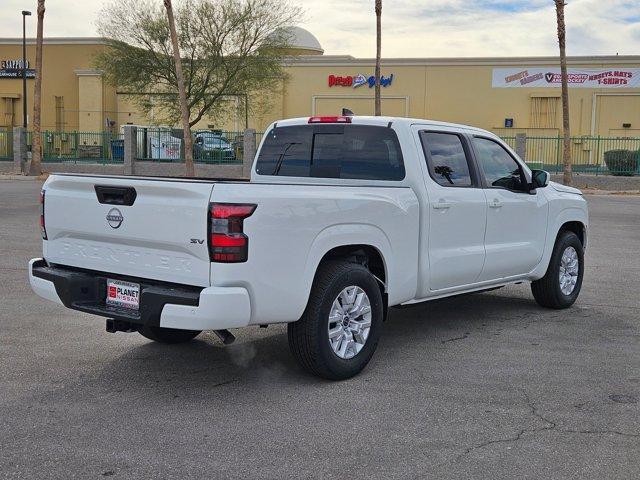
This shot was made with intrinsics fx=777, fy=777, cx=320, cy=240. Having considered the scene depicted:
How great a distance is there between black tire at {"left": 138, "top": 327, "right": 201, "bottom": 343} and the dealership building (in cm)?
3776

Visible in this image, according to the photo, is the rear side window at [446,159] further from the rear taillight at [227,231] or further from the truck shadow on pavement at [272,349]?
the rear taillight at [227,231]

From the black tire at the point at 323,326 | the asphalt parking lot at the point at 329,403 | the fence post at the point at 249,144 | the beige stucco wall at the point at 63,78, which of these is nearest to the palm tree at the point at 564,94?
the fence post at the point at 249,144

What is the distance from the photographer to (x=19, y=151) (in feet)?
131

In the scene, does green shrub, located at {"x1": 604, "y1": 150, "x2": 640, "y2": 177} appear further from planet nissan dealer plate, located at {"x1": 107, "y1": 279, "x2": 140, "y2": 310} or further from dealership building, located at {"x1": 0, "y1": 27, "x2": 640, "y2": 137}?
planet nissan dealer plate, located at {"x1": 107, "y1": 279, "x2": 140, "y2": 310}

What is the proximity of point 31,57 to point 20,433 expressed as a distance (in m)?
54.6

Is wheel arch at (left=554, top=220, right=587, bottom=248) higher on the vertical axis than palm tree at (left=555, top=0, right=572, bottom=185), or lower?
lower

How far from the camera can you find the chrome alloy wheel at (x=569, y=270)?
26.9ft

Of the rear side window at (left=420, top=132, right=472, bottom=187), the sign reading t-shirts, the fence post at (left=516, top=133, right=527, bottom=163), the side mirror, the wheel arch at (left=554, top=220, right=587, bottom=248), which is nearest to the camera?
the rear side window at (left=420, top=132, right=472, bottom=187)

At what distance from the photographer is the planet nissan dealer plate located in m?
5.09

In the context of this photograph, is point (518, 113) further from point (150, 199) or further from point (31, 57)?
point (150, 199)

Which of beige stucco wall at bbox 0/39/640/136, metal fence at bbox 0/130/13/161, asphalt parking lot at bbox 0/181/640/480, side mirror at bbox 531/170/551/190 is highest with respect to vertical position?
beige stucco wall at bbox 0/39/640/136

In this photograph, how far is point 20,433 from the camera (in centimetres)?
450

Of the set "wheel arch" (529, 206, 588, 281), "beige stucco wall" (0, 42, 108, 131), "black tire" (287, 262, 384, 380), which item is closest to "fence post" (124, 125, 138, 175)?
"beige stucco wall" (0, 42, 108, 131)

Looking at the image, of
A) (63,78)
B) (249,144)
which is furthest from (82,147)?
(63,78)
